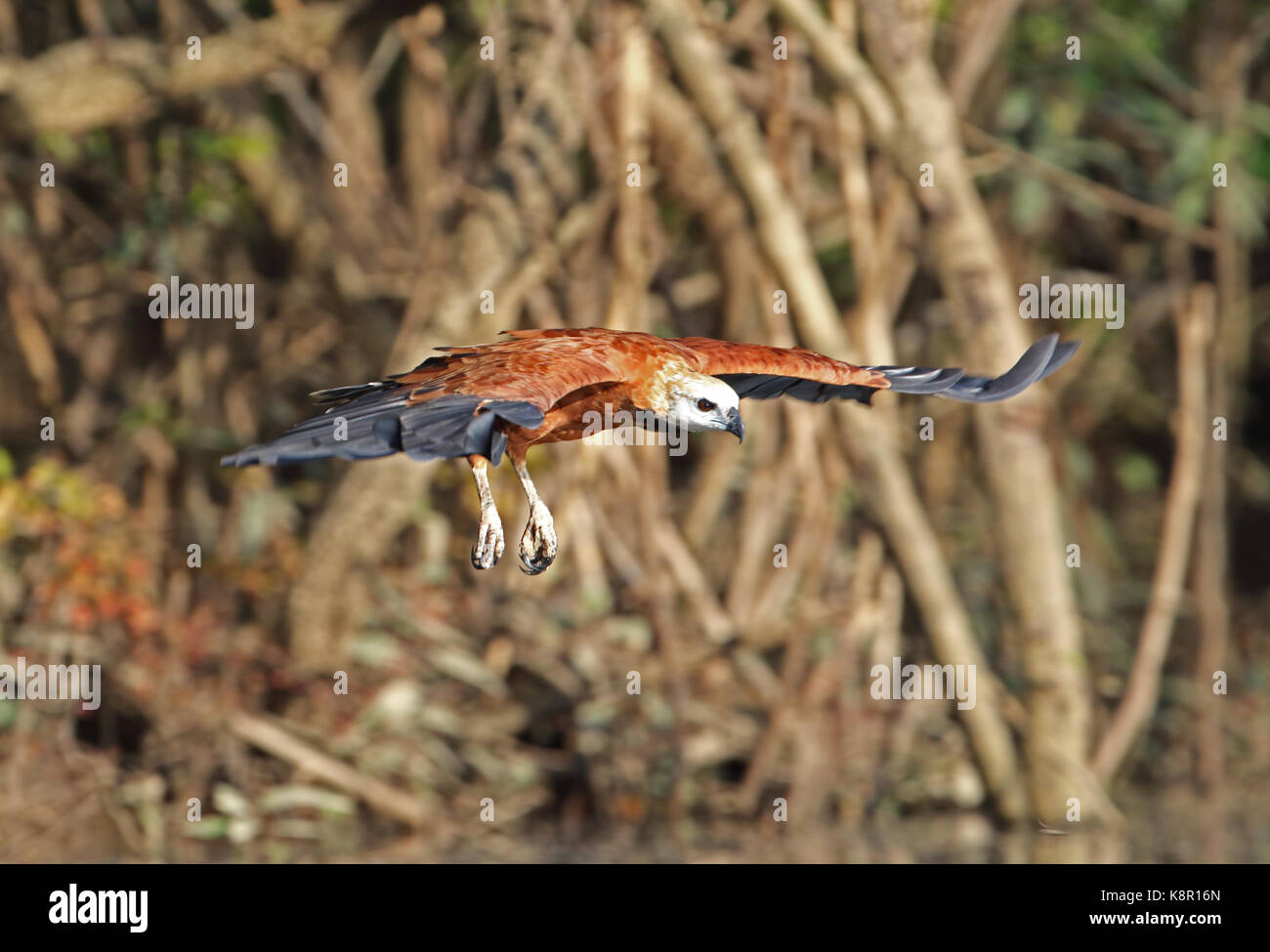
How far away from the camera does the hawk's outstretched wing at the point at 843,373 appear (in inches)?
232

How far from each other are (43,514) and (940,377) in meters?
7.20

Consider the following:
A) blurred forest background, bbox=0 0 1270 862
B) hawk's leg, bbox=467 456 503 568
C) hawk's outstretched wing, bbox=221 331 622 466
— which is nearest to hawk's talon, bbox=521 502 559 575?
hawk's leg, bbox=467 456 503 568

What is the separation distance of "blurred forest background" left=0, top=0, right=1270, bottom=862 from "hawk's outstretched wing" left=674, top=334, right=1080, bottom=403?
4.58 metres

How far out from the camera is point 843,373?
597 cm

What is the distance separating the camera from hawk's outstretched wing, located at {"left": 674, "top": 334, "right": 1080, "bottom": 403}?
19.3 ft

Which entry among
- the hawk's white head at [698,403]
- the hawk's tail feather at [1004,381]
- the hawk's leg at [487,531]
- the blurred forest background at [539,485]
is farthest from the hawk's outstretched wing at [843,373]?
the blurred forest background at [539,485]

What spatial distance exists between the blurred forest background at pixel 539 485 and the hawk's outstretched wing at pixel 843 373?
4577mm

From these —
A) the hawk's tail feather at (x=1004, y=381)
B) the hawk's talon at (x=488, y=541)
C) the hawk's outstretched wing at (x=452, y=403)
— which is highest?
the hawk's tail feather at (x=1004, y=381)

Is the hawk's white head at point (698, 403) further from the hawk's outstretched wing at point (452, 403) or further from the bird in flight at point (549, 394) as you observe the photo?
the hawk's outstretched wing at point (452, 403)

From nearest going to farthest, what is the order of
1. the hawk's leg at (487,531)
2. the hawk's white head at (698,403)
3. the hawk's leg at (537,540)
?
the hawk's leg at (487,531)
the hawk's leg at (537,540)
the hawk's white head at (698,403)

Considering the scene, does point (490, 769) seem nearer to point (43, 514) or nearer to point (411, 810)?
point (411, 810)

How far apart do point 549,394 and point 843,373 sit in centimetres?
184

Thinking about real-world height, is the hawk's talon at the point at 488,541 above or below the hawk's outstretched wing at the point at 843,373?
below

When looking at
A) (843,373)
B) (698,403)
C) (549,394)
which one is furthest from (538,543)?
(843,373)
